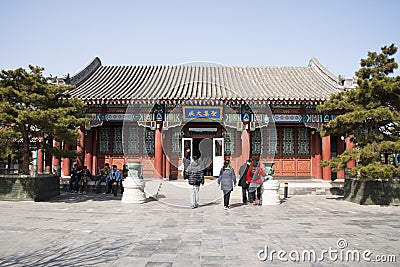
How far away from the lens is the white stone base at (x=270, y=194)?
10.4 metres

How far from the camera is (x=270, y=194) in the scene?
34.2 ft

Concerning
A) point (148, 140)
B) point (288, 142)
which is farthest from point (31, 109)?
point (288, 142)

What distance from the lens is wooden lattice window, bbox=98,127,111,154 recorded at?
672 inches

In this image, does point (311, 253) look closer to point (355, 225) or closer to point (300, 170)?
point (355, 225)

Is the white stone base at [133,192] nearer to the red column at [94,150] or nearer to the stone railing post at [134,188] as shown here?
the stone railing post at [134,188]

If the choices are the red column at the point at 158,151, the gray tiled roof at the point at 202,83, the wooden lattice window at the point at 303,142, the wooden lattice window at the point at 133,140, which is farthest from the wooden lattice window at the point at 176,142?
the wooden lattice window at the point at 303,142

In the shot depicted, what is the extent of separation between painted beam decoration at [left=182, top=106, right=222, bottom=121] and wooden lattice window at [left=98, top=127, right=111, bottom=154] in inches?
162

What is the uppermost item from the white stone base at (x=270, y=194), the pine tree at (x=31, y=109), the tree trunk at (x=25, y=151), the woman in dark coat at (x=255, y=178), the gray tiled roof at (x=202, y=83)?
the gray tiled roof at (x=202, y=83)

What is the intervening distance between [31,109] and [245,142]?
8.79 meters

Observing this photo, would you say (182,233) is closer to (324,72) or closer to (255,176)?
(255,176)

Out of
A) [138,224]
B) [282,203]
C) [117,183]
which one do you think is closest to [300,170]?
[282,203]

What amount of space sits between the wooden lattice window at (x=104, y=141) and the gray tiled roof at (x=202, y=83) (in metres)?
2.10

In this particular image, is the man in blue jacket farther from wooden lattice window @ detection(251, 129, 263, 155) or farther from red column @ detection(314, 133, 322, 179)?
red column @ detection(314, 133, 322, 179)

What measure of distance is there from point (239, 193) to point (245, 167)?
2.25 metres
